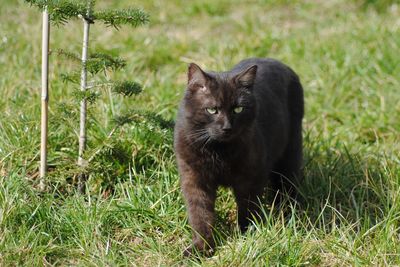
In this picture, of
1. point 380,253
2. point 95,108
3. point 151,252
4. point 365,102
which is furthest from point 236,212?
point 365,102

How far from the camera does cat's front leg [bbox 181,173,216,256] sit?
152 inches

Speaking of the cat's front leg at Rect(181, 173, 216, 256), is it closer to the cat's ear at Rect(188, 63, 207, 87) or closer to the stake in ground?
the cat's ear at Rect(188, 63, 207, 87)

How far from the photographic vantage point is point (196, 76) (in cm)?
379

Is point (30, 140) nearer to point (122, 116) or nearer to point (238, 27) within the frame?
point (122, 116)

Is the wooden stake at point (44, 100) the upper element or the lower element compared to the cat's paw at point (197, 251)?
upper

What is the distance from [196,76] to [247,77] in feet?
0.92

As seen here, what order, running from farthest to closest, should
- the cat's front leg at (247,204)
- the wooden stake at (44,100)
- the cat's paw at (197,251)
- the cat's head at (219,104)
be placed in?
the wooden stake at (44,100), the cat's front leg at (247,204), the cat's paw at (197,251), the cat's head at (219,104)

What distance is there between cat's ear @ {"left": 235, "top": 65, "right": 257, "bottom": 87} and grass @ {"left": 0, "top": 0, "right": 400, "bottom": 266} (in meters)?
0.77

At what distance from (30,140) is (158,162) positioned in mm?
866

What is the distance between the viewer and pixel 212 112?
3717 millimetres

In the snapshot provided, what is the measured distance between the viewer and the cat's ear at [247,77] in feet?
12.4

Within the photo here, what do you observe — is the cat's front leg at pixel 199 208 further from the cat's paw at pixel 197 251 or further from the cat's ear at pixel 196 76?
the cat's ear at pixel 196 76

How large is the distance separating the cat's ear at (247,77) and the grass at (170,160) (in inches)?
30.2

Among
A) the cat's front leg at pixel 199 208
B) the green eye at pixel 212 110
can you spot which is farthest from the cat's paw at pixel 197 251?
the green eye at pixel 212 110
